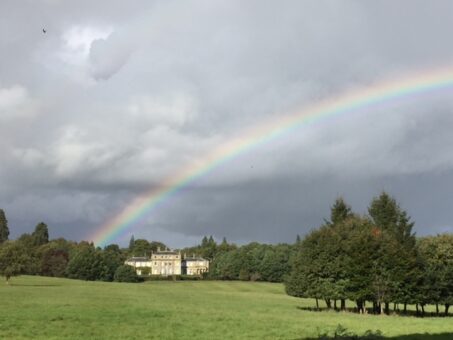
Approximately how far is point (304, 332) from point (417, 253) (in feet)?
147

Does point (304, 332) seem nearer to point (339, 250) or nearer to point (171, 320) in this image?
point (171, 320)

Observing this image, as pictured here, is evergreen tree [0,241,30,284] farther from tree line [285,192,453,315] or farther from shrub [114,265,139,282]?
shrub [114,265,139,282]

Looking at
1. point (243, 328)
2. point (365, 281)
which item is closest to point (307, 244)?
point (365, 281)

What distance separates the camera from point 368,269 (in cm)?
7306

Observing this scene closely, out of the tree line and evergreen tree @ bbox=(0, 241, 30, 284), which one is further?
evergreen tree @ bbox=(0, 241, 30, 284)

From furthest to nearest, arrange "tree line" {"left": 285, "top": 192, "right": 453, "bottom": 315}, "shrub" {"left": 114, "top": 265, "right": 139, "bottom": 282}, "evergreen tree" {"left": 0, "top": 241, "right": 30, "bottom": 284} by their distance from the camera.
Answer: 1. "shrub" {"left": 114, "top": 265, "right": 139, "bottom": 282}
2. "evergreen tree" {"left": 0, "top": 241, "right": 30, "bottom": 284}
3. "tree line" {"left": 285, "top": 192, "right": 453, "bottom": 315}

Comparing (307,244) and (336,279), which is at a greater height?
(307,244)

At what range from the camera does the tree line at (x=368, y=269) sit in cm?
7138

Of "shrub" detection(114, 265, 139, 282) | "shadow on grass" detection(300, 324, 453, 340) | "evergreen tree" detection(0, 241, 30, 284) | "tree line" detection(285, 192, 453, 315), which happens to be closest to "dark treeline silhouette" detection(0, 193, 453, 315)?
"tree line" detection(285, 192, 453, 315)

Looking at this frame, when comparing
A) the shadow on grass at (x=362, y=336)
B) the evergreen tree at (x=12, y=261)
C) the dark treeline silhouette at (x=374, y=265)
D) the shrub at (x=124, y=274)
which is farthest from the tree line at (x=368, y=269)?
the shrub at (x=124, y=274)

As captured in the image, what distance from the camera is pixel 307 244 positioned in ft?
262

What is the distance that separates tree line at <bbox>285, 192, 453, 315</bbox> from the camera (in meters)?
71.4

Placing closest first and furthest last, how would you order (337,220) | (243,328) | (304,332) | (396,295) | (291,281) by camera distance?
(304,332), (243,328), (396,295), (291,281), (337,220)

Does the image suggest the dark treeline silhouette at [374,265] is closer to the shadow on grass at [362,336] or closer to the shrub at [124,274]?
the shadow on grass at [362,336]
